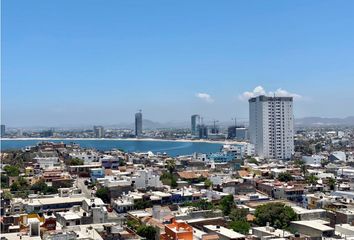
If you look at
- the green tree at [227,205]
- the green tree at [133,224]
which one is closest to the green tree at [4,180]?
the green tree at [133,224]

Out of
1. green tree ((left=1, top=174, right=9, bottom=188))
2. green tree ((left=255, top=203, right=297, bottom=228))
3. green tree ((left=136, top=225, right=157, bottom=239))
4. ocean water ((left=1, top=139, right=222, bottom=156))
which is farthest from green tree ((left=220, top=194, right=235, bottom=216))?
ocean water ((left=1, top=139, right=222, bottom=156))

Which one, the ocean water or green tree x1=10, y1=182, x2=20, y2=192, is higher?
green tree x1=10, y1=182, x2=20, y2=192

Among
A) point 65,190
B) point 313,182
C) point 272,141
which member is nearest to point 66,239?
point 65,190

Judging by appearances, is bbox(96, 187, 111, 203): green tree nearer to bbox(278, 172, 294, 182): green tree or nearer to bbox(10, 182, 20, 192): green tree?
bbox(10, 182, 20, 192): green tree

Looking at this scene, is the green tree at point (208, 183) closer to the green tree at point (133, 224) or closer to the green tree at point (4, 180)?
the green tree at point (133, 224)

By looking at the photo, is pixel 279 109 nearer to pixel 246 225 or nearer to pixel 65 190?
pixel 65 190

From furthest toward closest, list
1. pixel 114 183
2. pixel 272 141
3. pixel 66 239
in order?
1. pixel 272 141
2. pixel 114 183
3. pixel 66 239
